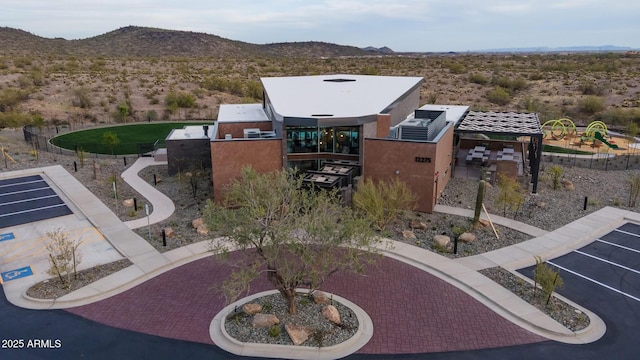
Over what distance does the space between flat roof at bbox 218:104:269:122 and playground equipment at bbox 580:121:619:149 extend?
33289 millimetres

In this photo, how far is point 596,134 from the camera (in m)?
46.3

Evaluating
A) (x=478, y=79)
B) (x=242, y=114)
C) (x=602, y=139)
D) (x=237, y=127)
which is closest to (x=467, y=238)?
(x=237, y=127)

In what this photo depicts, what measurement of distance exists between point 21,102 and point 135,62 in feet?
168

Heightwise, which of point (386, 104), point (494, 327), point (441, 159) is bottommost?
point (494, 327)

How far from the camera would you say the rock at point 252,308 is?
1591cm

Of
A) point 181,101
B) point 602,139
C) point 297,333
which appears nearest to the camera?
point 297,333

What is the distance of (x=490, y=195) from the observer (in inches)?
1168

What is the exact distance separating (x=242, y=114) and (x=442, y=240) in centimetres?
2369

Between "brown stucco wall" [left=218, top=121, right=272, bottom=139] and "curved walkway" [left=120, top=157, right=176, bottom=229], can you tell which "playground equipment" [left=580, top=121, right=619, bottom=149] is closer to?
"brown stucco wall" [left=218, top=121, right=272, bottom=139]

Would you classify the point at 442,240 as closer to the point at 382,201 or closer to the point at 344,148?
the point at 382,201

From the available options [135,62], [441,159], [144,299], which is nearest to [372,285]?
[144,299]

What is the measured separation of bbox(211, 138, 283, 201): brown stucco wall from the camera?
2702 centimetres

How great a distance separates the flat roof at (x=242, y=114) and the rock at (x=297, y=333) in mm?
23447

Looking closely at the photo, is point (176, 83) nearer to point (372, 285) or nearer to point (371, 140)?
point (371, 140)
